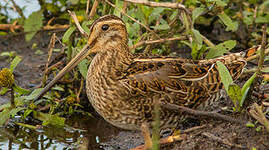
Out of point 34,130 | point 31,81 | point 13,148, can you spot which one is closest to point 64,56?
point 31,81

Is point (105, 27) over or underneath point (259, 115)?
over

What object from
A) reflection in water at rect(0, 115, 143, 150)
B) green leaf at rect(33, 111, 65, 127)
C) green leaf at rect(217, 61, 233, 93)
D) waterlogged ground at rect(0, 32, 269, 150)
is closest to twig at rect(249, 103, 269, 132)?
waterlogged ground at rect(0, 32, 269, 150)

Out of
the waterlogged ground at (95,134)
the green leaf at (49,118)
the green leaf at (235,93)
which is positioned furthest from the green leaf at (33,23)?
the green leaf at (235,93)

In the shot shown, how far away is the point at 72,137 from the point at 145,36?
1159 millimetres

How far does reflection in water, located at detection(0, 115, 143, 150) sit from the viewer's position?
4.11 meters

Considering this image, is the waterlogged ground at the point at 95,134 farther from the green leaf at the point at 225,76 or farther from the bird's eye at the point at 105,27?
the bird's eye at the point at 105,27

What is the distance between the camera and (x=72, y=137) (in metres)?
4.27

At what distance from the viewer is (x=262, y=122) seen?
3217 millimetres

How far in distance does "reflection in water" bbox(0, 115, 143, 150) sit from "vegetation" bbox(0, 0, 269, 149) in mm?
104

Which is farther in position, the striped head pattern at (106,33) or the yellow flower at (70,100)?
the yellow flower at (70,100)

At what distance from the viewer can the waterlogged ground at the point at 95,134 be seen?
3.35 m

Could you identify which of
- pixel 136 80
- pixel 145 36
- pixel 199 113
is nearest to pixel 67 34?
pixel 145 36

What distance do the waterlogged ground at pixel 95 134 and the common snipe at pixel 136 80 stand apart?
0.25 m

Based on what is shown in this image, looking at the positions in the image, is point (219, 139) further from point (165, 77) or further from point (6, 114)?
point (6, 114)
